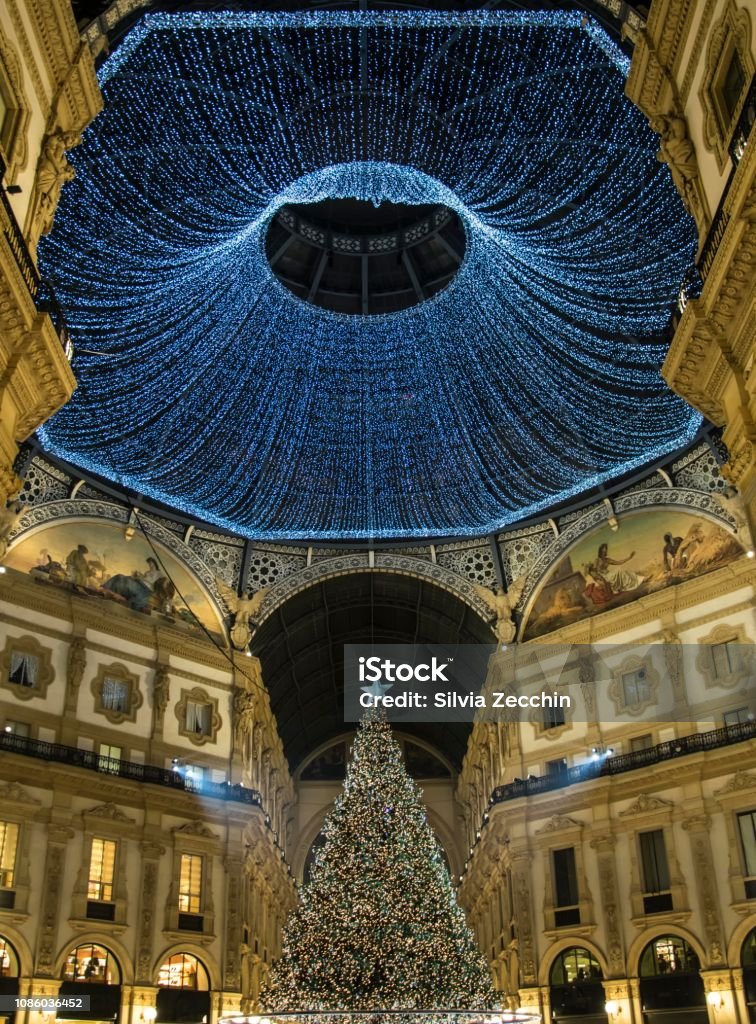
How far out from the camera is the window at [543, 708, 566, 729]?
36.7 meters

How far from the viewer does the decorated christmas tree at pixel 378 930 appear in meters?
24.2

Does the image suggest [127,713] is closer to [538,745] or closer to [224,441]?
[224,441]

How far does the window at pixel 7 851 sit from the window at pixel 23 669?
4452mm

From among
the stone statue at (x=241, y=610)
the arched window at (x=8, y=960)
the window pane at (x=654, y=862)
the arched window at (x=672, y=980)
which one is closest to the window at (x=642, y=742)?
the window pane at (x=654, y=862)

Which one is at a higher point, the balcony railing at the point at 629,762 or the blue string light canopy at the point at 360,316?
the blue string light canopy at the point at 360,316

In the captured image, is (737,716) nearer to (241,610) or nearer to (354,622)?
(241,610)

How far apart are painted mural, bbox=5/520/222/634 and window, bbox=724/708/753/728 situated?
62.4 ft

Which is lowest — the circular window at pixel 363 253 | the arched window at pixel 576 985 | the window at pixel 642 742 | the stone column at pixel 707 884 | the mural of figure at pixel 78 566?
the arched window at pixel 576 985

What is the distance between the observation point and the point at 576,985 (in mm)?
31641

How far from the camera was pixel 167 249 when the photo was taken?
2458 centimetres

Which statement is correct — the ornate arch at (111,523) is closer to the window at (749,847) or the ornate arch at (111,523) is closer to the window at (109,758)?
the window at (109,758)

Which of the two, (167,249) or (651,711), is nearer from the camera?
(167,249)

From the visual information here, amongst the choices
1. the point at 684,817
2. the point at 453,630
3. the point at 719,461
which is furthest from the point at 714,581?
the point at 453,630

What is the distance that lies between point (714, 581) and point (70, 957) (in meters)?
23.6
